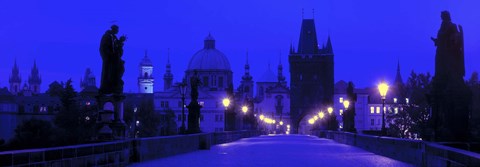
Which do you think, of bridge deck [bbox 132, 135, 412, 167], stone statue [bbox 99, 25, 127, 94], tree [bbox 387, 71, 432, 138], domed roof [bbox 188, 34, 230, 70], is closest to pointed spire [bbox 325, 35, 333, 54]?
domed roof [bbox 188, 34, 230, 70]

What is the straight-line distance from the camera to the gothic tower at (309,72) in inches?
6900

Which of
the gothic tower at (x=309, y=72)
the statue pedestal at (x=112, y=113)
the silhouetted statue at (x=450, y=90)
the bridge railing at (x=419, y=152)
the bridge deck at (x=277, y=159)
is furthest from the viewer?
the gothic tower at (x=309, y=72)

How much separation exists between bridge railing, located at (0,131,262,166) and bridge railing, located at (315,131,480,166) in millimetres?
6490

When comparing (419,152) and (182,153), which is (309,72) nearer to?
(182,153)

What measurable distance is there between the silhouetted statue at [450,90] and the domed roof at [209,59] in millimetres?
165687

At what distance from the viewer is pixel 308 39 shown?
17788 cm

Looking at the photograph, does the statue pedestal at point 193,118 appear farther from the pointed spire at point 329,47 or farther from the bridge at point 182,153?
the pointed spire at point 329,47

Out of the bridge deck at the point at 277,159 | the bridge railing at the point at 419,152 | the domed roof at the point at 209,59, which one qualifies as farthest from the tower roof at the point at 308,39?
the bridge deck at the point at 277,159

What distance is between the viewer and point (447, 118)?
1895 cm

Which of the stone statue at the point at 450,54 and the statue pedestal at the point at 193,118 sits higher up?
the stone statue at the point at 450,54

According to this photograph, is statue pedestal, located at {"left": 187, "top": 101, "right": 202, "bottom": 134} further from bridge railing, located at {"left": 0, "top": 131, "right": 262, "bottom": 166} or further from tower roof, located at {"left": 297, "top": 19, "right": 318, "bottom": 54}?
tower roof, located at {"left": 297, "top": 19, "right": 318, "bottom": 54}

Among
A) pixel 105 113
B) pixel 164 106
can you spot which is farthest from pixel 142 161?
pixel 164 106

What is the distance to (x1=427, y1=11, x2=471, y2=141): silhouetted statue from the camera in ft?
61.9

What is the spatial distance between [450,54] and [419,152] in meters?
2.66
